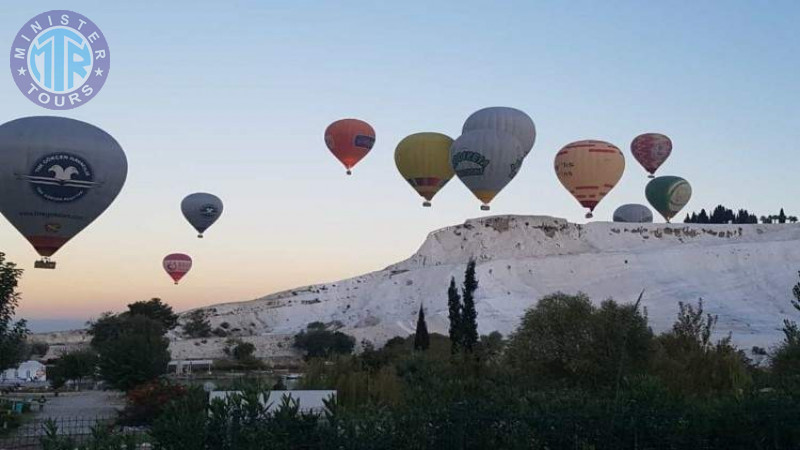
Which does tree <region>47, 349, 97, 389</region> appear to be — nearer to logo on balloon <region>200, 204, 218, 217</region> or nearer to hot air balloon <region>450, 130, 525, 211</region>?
logo on balloon <region>200, 204, 218, 217</region>

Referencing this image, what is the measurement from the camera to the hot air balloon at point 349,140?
4812cm

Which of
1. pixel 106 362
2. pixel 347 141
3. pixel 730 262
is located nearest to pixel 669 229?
pixel 730 262

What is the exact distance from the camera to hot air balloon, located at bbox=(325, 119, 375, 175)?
1895 inches

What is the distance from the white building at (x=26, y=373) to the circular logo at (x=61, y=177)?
34.0 m

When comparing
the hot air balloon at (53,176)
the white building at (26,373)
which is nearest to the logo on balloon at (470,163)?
the hot air balloon at (53,176)

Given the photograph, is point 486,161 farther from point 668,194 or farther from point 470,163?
point 668,194

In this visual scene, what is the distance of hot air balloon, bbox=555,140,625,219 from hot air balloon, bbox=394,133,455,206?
9.28 m

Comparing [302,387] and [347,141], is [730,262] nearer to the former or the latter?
[347,141]

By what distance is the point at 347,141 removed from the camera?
158 feet

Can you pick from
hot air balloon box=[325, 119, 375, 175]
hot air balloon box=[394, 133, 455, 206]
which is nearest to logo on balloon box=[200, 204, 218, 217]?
hot air balloon box=[325, 119, 375, 175]

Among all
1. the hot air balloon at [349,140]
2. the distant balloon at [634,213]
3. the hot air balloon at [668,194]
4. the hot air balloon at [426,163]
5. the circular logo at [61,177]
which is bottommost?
the circular logo at [61,177]

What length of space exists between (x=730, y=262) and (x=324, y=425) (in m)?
106

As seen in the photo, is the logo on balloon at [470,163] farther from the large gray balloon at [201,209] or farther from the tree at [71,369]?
the tree at [71,369]

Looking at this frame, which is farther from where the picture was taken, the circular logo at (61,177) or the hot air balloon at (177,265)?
the hot air balloon at (177,265)
